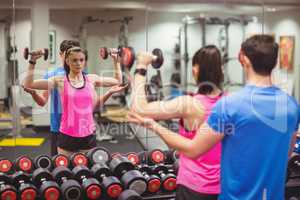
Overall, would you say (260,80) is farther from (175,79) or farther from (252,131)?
(175,79)

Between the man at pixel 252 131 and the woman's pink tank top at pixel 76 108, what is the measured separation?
1.80 metres

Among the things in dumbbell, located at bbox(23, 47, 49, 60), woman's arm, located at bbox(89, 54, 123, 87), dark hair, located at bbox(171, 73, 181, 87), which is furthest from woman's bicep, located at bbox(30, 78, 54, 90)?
dark hair, located at bbox(171, 73, 181, 87)

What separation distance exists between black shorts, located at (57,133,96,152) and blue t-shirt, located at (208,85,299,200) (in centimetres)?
194

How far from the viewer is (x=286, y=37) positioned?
6691 mm

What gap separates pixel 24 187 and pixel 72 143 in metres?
0.80

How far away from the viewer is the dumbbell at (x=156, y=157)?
3.13 metres

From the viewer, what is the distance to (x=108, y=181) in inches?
101

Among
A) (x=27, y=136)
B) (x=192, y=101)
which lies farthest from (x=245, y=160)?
(x=27, y=136)

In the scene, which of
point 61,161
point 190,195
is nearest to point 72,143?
point 61,161

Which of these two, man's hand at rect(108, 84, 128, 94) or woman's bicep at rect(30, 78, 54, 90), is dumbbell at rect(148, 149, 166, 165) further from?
woman's bicep at rect(30, 78, 54, 90)

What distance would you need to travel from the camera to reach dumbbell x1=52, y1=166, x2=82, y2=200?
2479 mm

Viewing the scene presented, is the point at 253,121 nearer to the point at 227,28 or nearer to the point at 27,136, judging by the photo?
the point at 27,136

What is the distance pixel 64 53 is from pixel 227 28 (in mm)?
4682

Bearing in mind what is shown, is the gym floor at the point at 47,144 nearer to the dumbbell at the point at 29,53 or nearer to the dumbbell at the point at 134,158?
the dumbbell at the point at 29,53
